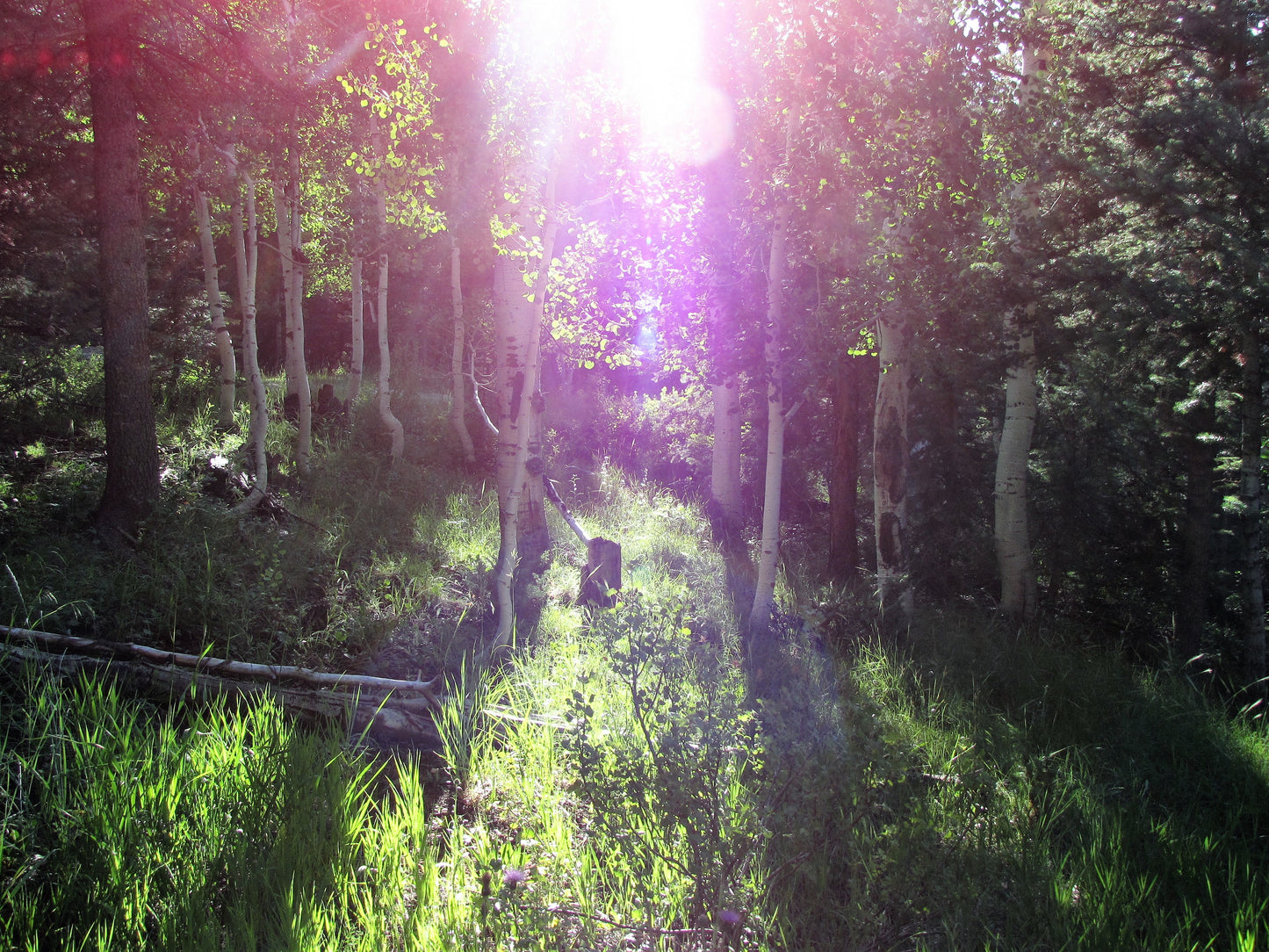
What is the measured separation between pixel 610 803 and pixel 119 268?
22.9ft

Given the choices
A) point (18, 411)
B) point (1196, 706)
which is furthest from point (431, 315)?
point (1196, 706)

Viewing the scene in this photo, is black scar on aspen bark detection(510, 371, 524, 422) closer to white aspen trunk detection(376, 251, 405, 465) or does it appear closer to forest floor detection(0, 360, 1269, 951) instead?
forest floor detection(0, 360, 1269, 951)

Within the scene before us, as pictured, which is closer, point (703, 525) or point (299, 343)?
point (299, 343)

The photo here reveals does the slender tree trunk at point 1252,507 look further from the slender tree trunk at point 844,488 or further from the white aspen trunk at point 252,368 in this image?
the white aspen trunk at point 252,368

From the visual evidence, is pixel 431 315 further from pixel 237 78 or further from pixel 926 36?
pixel 926 36

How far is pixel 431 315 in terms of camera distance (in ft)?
74.7

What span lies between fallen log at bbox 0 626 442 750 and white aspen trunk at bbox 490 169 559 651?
1150 mm

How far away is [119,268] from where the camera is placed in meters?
7.01

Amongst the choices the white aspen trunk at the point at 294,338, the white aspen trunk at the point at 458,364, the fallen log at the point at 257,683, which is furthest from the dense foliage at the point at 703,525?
the white aspen trunk at the point at 458,364

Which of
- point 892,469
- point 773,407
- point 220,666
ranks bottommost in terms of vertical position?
point 220,666

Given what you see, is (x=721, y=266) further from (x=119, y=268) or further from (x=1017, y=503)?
(x=119, y=268)

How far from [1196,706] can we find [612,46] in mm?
6539

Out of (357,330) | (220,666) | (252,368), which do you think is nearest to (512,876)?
(220,666)

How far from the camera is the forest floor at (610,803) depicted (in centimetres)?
271
